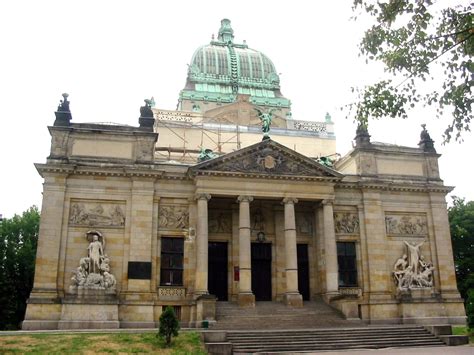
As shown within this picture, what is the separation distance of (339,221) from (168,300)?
41.6 feet

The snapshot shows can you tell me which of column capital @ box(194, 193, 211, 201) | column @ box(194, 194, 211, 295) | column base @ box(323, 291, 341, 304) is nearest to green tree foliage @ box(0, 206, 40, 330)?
column @ box(194, 194, 211, 295)

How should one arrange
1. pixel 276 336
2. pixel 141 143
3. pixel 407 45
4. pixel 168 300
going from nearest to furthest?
pixel 407 45 → pixel 276 336 → pixel 168 300 → pixel 141 143

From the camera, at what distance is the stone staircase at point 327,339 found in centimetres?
2277

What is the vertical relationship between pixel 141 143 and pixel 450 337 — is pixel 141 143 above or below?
above

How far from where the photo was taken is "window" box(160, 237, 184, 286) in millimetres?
31500

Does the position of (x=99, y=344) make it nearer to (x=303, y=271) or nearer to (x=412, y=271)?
(x=303, y=271)

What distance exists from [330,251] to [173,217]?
408 inches

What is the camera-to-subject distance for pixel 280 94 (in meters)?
55.6

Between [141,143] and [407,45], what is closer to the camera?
[407,45]

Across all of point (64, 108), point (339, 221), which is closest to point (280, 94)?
point (339, 221)

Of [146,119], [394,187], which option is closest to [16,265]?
[146,119]

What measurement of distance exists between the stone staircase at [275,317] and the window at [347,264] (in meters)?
3.05

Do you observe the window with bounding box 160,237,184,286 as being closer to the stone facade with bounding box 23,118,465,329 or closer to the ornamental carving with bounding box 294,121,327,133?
the stone facade with bounding box 23,118,465,329

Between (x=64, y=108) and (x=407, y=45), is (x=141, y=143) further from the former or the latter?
(x=407, y=45)
